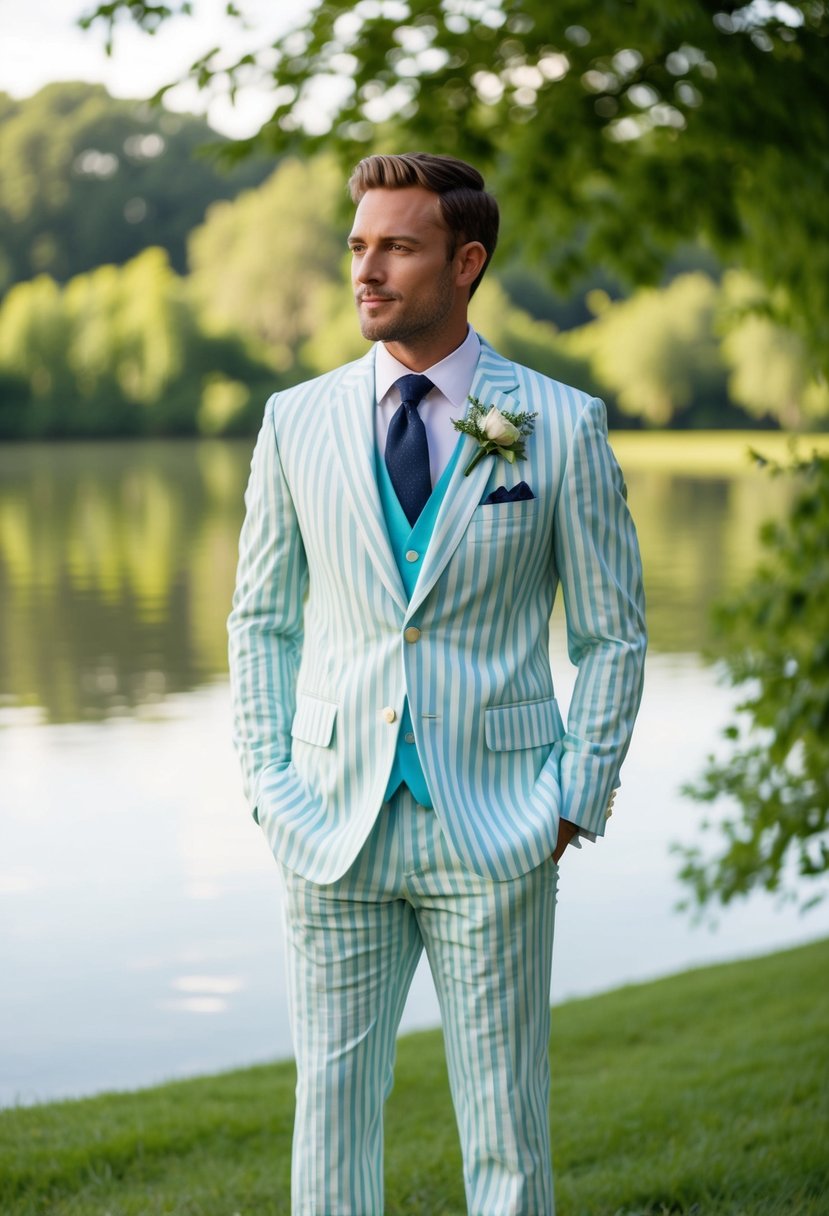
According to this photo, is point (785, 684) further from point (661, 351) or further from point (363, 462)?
point (661, 351)

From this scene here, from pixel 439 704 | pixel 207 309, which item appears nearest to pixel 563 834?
pixel 439 704

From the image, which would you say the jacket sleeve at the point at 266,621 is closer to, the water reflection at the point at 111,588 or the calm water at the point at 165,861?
the calm water at the point at 165,861

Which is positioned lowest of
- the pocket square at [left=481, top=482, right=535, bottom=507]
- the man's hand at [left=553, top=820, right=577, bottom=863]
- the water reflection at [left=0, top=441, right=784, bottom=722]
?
the water reflection at [left=0, top=441, right=784, bottom=722]

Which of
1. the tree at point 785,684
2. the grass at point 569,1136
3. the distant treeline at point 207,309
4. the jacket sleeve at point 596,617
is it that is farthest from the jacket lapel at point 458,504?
the distant treeline at point 207,309

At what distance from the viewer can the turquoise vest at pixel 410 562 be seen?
2424 millimetres

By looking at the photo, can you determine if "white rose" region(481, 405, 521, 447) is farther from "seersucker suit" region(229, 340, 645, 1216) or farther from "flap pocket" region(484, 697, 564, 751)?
"flap pocket" region(484, 697, 564, 751)

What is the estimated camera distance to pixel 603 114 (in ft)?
22.0

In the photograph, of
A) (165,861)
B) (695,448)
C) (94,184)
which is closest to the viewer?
(165,861)

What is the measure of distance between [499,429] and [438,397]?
18 cm

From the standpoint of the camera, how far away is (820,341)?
607 cm

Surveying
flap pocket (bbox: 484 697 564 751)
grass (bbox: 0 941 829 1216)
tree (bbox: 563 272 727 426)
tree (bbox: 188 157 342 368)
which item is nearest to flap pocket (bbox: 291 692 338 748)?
flap pocket (bbox: 484 697 564 751)

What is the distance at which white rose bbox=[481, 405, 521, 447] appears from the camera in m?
2.39

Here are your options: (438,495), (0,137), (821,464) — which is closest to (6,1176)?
(438,495)

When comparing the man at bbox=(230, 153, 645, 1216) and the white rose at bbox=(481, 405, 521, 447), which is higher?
the white rose at bbox=(481, 405, 521, 447)
